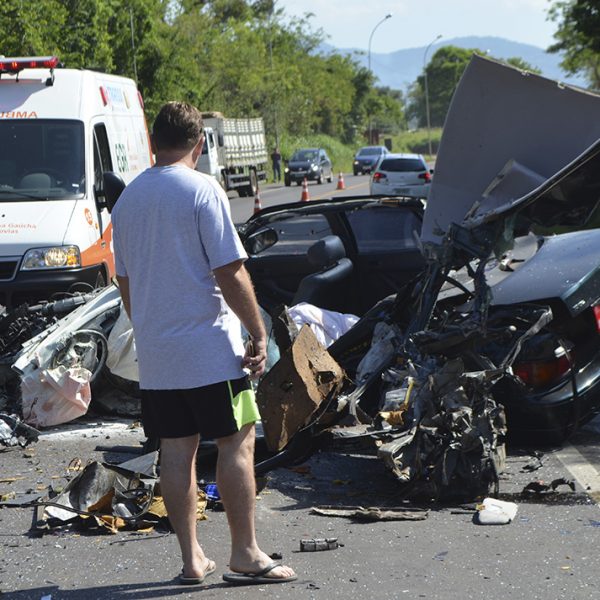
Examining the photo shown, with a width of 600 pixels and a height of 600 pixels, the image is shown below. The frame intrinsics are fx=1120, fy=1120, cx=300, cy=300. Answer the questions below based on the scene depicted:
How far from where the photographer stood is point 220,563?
4.59 m

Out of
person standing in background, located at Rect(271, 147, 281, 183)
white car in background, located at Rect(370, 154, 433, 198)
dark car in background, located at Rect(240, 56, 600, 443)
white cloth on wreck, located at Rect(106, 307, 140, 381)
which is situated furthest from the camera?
person standing in background, located at Rect(271, 147, 281, 183)

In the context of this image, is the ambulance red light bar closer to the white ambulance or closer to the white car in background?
the white ambulance

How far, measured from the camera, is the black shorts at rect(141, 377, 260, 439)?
4.16 metres

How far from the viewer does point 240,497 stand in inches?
166

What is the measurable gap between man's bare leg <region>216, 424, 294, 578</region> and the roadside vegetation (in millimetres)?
11729

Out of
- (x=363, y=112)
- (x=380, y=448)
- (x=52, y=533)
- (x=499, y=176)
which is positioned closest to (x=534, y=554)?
(x=380, y=448)

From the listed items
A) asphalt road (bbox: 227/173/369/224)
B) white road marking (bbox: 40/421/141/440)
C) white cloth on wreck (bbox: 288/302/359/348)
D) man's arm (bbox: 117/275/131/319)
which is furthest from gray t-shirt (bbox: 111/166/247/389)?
asphalt road (bbox: 227/173/369/224)

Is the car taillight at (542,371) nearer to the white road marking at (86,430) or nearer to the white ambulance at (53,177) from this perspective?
the white road marking at (86,430)

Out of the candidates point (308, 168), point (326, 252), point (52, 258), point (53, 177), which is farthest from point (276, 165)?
point (326, 252)

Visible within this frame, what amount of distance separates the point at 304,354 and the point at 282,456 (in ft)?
1.77

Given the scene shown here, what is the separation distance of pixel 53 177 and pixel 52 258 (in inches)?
49.9

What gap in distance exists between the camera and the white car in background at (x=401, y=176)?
94.9 feet

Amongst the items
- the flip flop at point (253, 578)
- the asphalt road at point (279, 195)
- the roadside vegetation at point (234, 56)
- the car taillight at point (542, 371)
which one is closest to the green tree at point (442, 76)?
the roadside vegetation at point (234, 56)

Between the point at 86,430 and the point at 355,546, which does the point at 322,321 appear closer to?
the point at 86,430
